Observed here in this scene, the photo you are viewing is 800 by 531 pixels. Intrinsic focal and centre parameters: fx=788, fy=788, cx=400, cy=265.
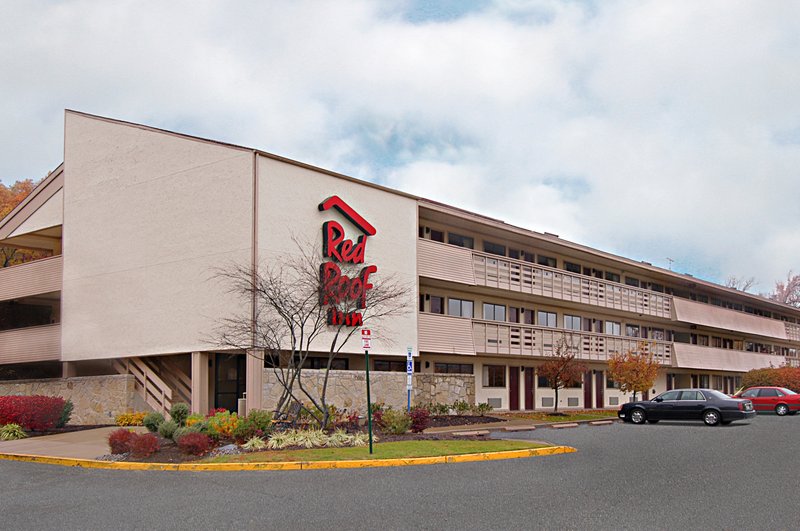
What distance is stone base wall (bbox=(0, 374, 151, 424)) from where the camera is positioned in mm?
27719

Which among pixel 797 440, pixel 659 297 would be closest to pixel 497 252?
pixel 659 297

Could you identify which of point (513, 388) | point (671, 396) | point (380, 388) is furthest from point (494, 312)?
point (380, 388)

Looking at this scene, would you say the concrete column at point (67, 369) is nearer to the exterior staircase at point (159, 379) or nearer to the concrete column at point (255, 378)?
the exterior staircase at point (159, 379)

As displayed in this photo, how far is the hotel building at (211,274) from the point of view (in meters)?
26.8

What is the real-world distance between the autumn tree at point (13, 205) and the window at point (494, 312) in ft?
84.8

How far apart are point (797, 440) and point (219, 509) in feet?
57.3

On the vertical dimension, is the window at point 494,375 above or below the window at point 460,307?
below

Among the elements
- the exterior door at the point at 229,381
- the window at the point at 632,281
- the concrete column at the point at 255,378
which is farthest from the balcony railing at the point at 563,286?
the concrete column at the point at 255,378

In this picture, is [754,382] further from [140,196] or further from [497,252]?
[140,196]

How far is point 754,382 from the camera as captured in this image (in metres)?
52.9

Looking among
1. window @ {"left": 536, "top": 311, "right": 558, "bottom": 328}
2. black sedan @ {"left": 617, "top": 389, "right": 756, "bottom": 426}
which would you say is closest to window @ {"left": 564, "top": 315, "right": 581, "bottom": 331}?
window @ {"left": 536, "top": 311, "right": 558, "bottom": 328}

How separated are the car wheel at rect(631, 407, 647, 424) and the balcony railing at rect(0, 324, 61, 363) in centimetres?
2274

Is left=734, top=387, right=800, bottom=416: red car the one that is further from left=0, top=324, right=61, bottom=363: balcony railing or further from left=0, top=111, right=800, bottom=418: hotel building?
left=0, top=324, right=61, bottom=363: balcony railing

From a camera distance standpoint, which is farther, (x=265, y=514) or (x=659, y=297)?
(x=659, y=297)
